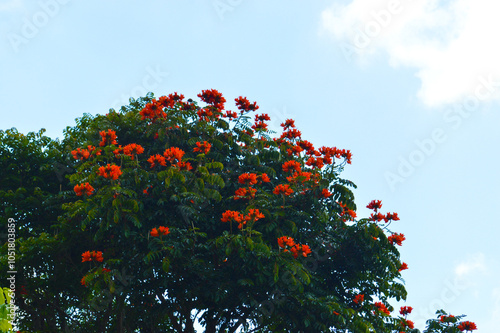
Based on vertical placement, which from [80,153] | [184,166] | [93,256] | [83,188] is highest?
[80,153]

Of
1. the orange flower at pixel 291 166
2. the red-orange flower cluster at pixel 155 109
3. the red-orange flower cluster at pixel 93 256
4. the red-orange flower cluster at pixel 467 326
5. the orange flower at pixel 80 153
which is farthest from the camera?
the red-orange flower cluster at pixel 467 326

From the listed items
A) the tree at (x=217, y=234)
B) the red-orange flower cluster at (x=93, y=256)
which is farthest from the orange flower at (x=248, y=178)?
the red-orange flower cluster at (x=93, y=256)

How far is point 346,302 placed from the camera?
11.1 m

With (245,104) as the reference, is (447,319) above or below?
below

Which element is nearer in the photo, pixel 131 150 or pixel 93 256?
pixel 93 256

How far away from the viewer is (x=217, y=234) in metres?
10.8

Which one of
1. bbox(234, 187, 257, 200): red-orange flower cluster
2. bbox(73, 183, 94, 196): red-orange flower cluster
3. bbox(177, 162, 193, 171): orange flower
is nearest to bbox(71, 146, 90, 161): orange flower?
bbox(73, 183, 94, 196): red-orange flower cluster

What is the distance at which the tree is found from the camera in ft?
30.9

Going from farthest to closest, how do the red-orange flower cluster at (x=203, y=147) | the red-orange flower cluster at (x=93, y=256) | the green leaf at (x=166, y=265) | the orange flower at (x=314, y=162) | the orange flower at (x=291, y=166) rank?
the orange flower at (x=314, y=162) → the orange flower at (x=291, y=166) → the red-orange flower cluster at (x=203, y=147) → the red-orange flower cluster at (x=93, y=256) → the green leaf at (x=166, y=265)

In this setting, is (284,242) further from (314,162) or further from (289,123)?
(289,123)

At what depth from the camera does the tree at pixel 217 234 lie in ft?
30.9

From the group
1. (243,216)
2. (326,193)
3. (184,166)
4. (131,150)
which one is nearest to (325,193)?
(326,193)

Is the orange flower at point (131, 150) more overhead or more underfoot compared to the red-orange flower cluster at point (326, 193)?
more overhead

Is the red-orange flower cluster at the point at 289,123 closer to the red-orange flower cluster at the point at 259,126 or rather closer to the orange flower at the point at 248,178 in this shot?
the red-orange flower cluster at the point at 259,126
